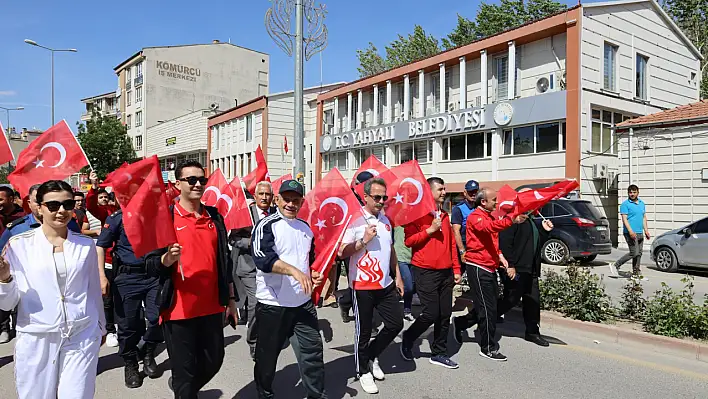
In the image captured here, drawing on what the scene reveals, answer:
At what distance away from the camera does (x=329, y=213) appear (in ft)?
15.3

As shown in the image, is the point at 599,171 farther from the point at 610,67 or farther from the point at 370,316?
the point at 370,316

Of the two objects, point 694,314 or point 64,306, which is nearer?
point 64,306

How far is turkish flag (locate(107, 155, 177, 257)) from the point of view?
11.0ft

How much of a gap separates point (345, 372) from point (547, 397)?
1.87 m

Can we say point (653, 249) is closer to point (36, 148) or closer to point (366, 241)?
point (366, 241)

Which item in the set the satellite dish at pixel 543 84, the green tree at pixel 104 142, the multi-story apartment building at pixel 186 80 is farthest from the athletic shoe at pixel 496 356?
the multi-story apartment building at pixel 186 80

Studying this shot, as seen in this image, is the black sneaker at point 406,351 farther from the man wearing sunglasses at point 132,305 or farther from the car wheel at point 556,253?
the car wheel at point 556,253

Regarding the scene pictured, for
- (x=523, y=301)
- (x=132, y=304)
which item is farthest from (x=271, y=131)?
(x=132, y=304)

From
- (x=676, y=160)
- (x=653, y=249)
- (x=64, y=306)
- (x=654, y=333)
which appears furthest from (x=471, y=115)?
(x=64, y=306)

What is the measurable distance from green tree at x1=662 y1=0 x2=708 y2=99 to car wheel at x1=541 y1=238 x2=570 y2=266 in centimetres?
2416

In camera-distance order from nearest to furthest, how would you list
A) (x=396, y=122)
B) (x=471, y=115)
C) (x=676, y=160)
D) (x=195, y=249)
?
(x=195, y=249) → (x=676, y=160) → (x=471, y=115) → (x=396, y=122)

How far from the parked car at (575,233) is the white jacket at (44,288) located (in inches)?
480

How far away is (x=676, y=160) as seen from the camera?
57.5 ft

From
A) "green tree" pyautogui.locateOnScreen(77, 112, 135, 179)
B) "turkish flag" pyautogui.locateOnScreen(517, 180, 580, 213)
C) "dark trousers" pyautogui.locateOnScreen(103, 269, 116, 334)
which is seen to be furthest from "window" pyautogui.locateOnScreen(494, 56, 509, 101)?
"green tree" pyautogui.locateOnScreen(77, 112, 135, 179)
